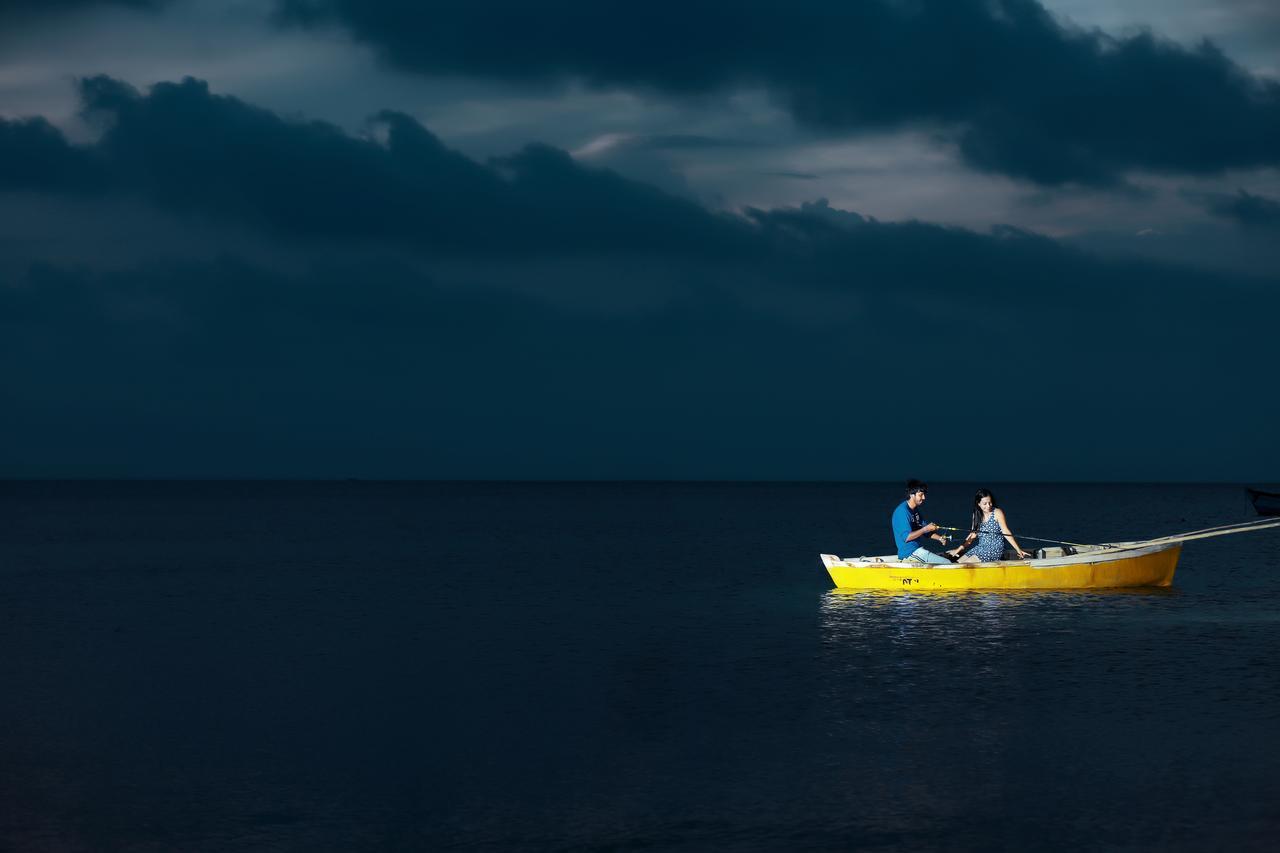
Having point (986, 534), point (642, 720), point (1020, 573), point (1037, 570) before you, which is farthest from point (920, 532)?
point (642, 720)

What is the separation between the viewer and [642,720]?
20.9m

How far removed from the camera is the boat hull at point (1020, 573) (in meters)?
36.8

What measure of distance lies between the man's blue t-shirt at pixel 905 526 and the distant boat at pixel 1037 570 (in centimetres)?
37

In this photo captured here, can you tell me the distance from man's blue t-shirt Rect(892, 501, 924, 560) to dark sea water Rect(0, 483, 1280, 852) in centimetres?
168

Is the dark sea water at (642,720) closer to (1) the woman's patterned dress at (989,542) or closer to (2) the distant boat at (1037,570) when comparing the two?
(2) the distant boat at (1037,570)

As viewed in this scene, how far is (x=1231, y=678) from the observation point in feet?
79.8

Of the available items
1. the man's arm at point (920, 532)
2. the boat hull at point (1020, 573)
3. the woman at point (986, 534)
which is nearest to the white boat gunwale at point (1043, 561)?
the boat hull at point (1020, 573)

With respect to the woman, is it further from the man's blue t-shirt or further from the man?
the man's blue t-shirt

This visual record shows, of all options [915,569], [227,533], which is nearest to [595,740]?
[915,569]

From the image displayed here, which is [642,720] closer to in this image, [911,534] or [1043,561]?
[911,534]

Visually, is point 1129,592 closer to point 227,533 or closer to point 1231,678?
point 1231,678

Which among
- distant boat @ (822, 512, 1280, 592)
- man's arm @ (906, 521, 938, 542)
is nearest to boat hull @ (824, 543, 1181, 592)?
distant boat @ (822, 512, 1280, 592)

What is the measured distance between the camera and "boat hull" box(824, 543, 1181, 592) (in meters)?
36.8

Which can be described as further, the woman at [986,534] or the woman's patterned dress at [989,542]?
the woman's patterned dress at [989,542]
